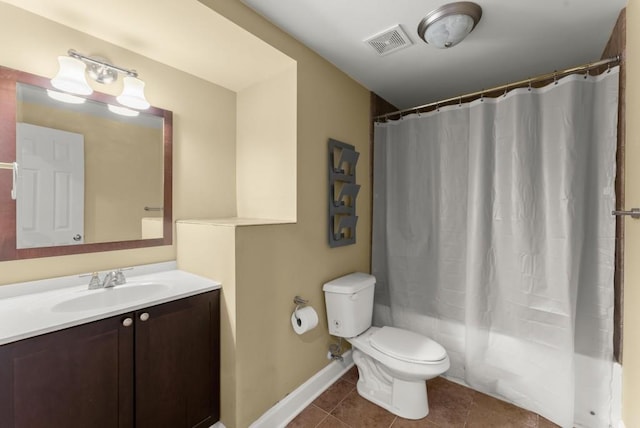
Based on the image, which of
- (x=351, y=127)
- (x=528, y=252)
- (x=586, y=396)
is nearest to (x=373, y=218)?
(x=351, y=127)

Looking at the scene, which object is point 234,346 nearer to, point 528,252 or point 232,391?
point 232,391

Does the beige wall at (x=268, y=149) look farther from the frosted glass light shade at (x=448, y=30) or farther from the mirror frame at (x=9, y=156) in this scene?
the mirror frame at (x=9, y=156)

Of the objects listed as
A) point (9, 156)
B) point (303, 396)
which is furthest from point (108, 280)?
point (303, 396)

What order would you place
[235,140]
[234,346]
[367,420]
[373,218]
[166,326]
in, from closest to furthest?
1. [166,326]
2. [234,346]
3. [367,420]
4. [235,140]
5. [373,218]

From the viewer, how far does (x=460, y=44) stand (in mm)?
1717

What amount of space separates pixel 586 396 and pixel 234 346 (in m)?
1.96

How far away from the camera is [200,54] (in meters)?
1.58

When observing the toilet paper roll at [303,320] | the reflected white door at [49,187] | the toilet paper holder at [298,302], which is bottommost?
the toilet paper roll at [303,320]

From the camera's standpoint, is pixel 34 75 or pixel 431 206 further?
pixel 431 206

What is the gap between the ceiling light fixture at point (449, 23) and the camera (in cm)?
138

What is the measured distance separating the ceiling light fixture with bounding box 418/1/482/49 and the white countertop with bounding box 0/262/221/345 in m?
1.78

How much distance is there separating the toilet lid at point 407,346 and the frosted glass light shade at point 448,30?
179 centimetres

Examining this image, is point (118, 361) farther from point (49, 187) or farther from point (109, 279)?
point (49, 187)

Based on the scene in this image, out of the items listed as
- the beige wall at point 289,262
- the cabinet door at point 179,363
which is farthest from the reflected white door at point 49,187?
the cabinet door at point 179,363
